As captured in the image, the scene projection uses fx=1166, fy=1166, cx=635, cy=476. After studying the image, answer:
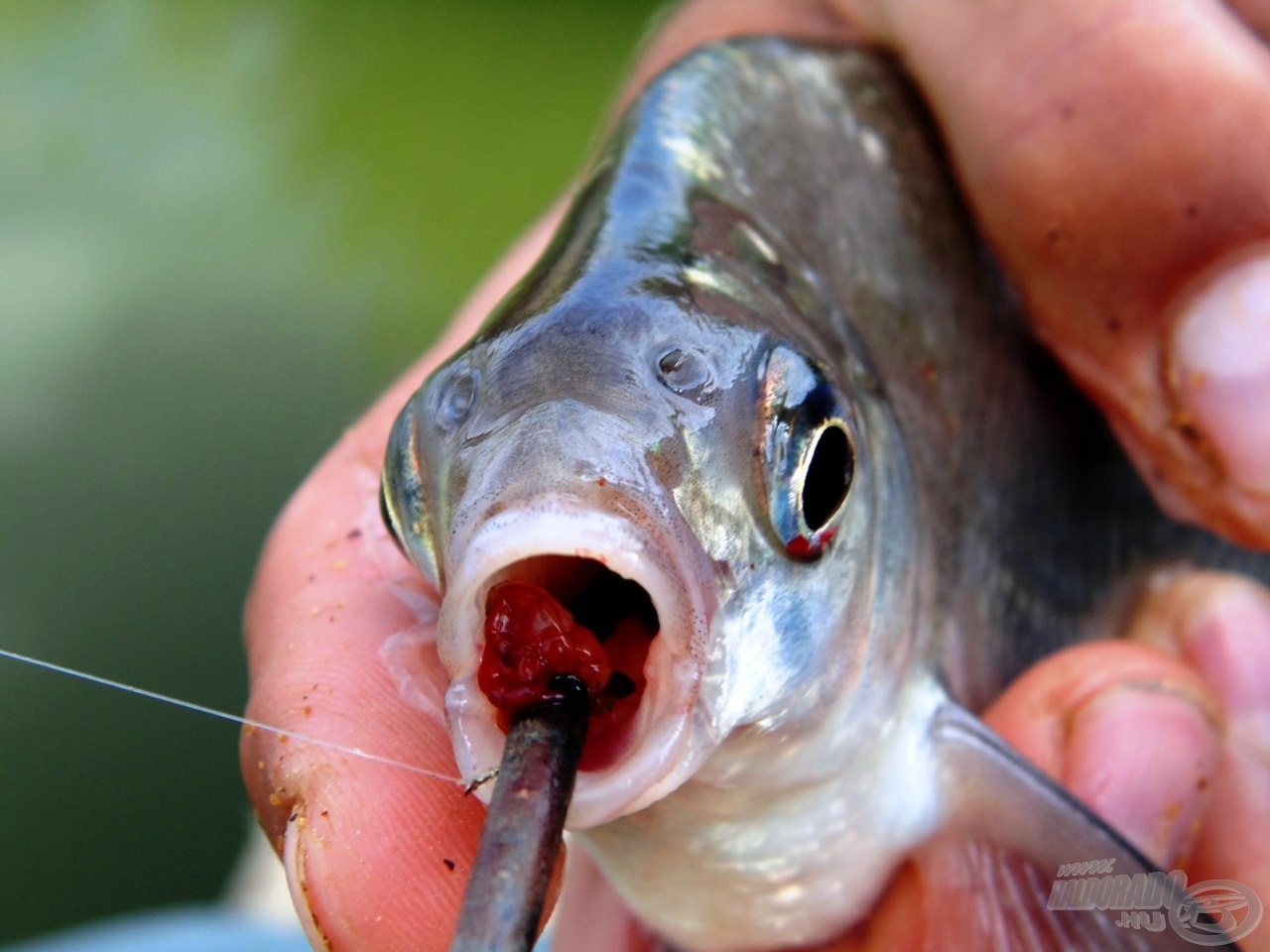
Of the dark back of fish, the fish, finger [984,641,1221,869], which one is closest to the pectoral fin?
the fish

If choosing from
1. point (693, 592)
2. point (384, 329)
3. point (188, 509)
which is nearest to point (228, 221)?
point (384, 329)

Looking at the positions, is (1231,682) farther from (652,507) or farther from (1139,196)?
(652,507)

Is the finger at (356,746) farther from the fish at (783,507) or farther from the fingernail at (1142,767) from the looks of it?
the fingernail at (1142,767)

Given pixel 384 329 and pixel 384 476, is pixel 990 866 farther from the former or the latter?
pixel 384 329

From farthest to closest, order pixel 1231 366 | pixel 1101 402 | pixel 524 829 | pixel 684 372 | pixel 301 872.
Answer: pixel 1101 402, pixel 1231 366, pixel 301 872, pixel 684 372, pixel 524 829

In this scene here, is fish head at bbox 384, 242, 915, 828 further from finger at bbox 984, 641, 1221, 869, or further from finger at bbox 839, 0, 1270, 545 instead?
finger at bbox 839, 0, 1270, 545

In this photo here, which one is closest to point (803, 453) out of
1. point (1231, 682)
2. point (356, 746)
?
point (356, 746)
